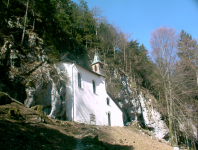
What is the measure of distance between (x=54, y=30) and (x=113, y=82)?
1173 centimetres

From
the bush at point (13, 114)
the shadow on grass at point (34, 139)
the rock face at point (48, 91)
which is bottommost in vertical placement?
the shadow on grass at point (34, 139)

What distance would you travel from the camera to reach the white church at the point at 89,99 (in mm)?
19062

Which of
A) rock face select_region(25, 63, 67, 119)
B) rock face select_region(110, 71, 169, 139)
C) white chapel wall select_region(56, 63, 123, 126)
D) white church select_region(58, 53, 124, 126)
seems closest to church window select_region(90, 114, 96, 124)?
white church select_region(58, 53, 124, 126)

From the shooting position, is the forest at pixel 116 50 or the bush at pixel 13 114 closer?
the bush at pixel 13 114

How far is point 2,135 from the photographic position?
7.91 meters

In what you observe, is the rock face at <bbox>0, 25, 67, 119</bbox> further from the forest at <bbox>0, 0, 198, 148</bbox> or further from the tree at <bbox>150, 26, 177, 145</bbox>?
the tree at <bbox>150, 26, 177, 145</bbox>

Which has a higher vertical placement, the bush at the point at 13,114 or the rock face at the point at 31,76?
the rock face at the point at 31,76

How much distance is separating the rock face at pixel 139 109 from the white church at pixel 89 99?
3162mm

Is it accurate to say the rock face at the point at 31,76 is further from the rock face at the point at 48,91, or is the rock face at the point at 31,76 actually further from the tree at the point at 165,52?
the tree at the point at 165,52

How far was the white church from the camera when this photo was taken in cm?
1906

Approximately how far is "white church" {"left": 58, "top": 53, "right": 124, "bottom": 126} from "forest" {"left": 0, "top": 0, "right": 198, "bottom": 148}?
258 cm

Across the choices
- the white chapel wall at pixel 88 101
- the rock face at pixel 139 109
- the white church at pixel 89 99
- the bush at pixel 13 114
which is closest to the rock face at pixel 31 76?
the white church at pixel 89 99

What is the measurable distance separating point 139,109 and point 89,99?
10.7 metres

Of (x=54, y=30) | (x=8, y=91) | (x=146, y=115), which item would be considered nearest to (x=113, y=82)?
(x=146, y=115)
